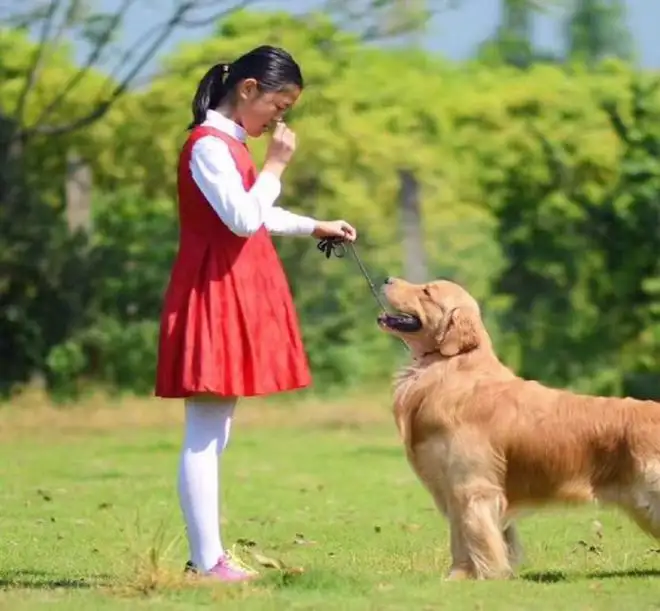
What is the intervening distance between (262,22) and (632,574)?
13368 mm

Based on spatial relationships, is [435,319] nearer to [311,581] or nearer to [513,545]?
[513,545]

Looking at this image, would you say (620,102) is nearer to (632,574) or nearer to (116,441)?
(116,441)

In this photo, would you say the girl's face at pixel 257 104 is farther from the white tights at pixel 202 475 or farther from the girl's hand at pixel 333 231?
the white tights at pixel 202 475

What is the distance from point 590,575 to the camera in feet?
25.3

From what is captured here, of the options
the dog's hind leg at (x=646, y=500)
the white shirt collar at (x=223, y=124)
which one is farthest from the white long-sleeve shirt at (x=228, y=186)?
the dog's hind leg at (x=646, y=500)

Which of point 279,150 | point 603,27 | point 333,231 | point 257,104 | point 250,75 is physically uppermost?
point 250,75

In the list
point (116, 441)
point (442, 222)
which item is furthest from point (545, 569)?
point (442, 222)

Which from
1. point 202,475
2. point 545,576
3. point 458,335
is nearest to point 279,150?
point 458,335

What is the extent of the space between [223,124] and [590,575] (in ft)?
8.55

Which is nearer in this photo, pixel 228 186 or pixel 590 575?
pixel 228 186

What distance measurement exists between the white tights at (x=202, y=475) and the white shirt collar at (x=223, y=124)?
1116 mm

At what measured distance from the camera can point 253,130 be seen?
7.29 metres

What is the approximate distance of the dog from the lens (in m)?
7.43

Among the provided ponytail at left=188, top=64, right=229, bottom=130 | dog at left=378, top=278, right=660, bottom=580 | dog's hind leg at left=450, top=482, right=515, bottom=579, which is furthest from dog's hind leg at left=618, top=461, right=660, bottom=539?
ponytail at left=188, top=64, right=229, bottom=130
